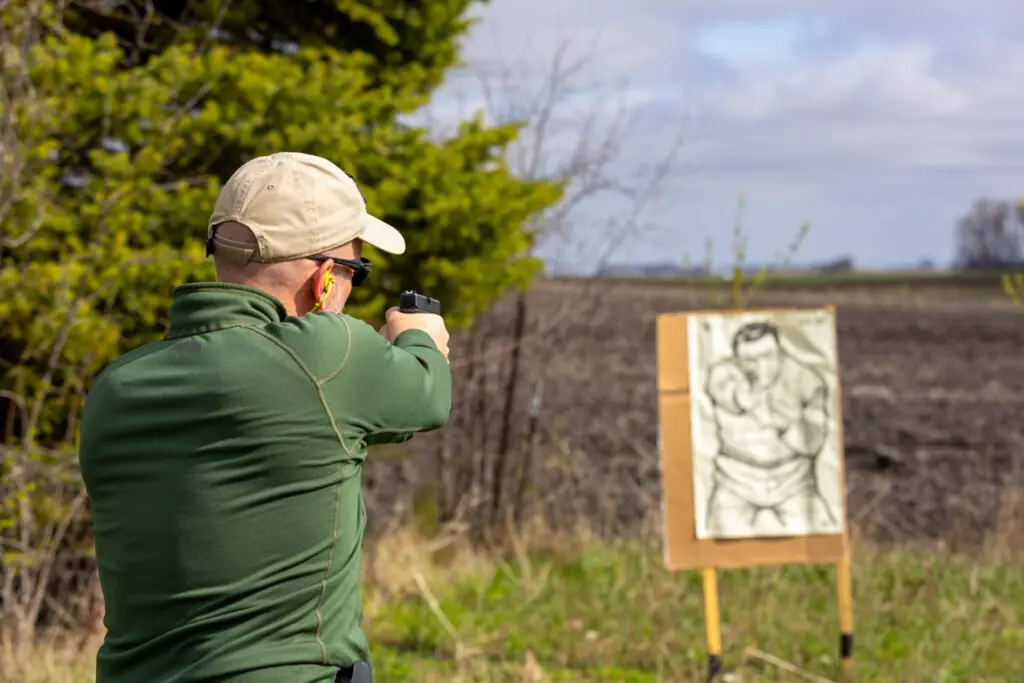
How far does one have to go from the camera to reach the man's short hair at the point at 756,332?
592 centimetres

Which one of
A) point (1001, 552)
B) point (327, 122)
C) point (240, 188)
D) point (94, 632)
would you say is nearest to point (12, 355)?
point (94, 632)

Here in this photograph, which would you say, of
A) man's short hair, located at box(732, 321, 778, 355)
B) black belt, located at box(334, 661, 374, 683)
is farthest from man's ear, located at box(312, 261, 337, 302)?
man's short hair, located at box(732, 321, 778, 355)

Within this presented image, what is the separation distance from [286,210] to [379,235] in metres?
0.23

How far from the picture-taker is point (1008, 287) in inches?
228

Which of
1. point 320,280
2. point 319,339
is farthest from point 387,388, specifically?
point 320,280

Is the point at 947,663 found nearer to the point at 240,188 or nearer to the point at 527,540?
the point at 527,540

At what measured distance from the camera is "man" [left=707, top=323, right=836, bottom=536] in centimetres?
579

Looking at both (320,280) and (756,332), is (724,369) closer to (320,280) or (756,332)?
(756,332)

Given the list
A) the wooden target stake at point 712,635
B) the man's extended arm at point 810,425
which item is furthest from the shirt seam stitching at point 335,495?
the man's extended arm at point 810,425

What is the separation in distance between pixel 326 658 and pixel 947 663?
4356mm

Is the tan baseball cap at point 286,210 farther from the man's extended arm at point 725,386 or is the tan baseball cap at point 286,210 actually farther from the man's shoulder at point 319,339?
the man's extended arm at point 725,386

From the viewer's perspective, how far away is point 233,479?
6.28 ft

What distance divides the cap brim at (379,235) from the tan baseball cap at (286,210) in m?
0.04

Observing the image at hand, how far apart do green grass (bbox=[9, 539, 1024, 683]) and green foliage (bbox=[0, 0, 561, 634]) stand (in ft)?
4.82
